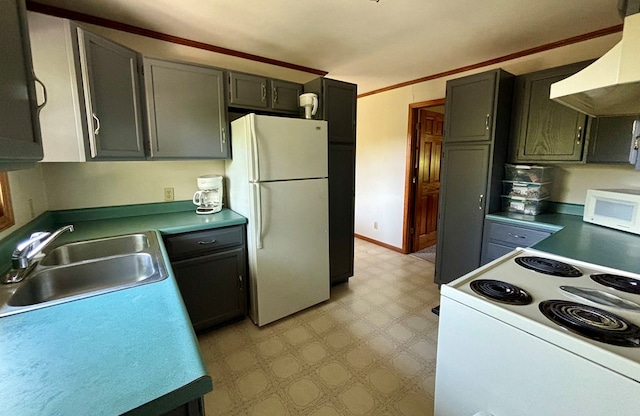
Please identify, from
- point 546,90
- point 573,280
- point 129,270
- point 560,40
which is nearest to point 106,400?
point 129,270

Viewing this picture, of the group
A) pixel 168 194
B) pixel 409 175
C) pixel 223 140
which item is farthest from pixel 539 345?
pixel 409 175

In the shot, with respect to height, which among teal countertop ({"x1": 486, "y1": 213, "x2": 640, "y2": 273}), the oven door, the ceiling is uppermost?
the ceiling

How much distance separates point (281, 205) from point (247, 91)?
3.43 feet

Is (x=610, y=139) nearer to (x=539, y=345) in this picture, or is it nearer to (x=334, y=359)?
(x=539, y=345)

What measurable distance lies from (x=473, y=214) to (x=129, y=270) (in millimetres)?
2693

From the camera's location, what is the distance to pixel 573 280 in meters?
1.19

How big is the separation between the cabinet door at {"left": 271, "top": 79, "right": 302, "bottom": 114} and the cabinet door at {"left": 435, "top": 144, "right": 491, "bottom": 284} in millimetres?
1534

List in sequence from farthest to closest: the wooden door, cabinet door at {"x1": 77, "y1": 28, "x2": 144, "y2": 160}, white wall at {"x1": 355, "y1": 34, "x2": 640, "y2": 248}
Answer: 1. the wooden door
2. white wall at {"x1": 355, "y1": 34, "x2": 640, "y2": 248}
3. cabinet door at {"x1": 77, "y1": 28, "x2": 144, "y2": 160}

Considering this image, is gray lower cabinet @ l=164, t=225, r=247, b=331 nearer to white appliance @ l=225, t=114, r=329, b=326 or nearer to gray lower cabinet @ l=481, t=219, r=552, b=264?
white appliance @ l=225, t=114, r=329, b=326

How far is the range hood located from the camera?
921 millimetres

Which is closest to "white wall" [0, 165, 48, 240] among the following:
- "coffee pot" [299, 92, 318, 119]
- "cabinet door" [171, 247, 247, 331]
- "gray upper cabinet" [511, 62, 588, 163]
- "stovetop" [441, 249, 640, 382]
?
"cabinet door" [171, 247, 247, 331]

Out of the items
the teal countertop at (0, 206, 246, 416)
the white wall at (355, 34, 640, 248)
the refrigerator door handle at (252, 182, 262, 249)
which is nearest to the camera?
the teal countertop at (0, 206, 246, 416)

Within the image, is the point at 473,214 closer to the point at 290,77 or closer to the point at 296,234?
the point at 296,234

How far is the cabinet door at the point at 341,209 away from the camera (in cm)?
278
